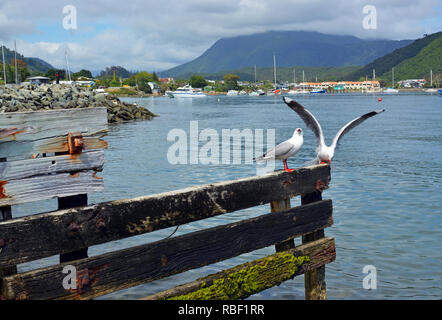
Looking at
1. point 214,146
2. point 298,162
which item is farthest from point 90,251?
point 214,146

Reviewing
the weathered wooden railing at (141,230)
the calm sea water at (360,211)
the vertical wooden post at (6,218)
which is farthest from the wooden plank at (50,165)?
the calm sea water at (360,211)

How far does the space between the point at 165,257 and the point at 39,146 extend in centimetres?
152

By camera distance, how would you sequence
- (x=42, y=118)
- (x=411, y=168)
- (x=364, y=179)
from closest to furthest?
(x=42, y=118) < (x=364, y=179) < (x=411, y=168)

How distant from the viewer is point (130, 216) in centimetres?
410

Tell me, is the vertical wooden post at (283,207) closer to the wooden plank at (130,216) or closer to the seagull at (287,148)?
the wooden plank at (130,216)

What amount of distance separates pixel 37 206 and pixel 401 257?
9644mm

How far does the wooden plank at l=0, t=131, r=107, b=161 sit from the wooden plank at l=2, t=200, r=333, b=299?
3.11 feet

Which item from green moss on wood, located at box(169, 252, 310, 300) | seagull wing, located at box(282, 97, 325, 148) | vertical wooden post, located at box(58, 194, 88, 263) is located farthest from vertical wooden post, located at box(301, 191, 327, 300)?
vertical wooden post, located at box(58, 194, 88, 263)

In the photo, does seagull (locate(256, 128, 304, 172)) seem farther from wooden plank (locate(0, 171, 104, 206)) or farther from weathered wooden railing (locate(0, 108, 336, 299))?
wooden plank (locate(0, 171, 104, 206))

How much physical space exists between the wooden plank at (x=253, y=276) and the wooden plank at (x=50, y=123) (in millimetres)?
1727

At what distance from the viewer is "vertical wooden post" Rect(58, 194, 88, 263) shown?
3.91m

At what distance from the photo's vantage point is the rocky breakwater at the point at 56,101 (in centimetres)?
3625
